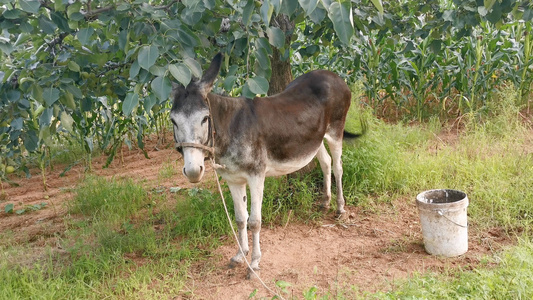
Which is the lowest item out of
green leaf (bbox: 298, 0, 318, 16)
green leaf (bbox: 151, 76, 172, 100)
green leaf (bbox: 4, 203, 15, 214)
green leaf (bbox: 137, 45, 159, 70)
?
green leaf (bbox: 4, 203, 15, 214)

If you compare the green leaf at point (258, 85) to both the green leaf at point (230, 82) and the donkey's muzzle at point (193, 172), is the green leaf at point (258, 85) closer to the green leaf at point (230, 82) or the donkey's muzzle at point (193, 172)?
the green leaf at point (230, 82)

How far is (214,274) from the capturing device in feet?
12.6

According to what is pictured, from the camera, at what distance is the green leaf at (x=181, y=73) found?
2477 millimetres

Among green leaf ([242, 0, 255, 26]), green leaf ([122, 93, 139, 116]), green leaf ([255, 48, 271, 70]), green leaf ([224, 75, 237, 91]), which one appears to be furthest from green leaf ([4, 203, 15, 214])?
green leaf ([242, 0, 255, 26])

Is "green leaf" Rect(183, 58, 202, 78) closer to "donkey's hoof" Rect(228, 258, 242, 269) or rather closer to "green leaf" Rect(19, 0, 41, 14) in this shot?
"green leaf" Rect(19, 0, 41, 14)

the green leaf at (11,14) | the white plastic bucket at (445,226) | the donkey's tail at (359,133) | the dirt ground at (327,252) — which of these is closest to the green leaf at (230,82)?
the green leaf at (11,14)

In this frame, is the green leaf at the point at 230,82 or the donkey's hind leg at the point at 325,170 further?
the donkey's hind leg at the point at 325,170

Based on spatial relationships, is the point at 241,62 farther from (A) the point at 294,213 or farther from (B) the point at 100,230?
(B) the point at 100,230

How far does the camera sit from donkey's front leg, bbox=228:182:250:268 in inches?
148

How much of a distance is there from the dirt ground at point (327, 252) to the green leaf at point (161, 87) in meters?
1.68

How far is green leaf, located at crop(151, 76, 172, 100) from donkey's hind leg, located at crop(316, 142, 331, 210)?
2308 millimetres

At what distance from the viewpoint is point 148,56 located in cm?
249

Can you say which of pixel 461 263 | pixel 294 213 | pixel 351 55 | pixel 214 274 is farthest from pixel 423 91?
pixel 214 274

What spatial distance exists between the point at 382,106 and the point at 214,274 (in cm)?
538
